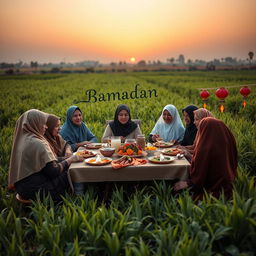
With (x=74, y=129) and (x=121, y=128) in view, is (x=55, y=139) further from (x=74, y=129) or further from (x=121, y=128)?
(x=121, y=128)

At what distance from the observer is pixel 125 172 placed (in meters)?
3.02

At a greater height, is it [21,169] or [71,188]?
[21,169]

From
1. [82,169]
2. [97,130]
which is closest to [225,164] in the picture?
[82,169]

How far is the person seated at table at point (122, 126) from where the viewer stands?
4.61 m

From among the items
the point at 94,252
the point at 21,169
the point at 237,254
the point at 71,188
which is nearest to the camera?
the point at 237,254

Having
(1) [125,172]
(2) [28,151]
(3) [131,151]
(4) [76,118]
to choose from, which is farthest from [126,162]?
(4) [76,118]

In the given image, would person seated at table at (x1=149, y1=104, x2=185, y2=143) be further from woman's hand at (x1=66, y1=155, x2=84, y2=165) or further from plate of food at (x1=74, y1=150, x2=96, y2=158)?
woman's hand at (x1=66, y1=155, x2=84, y2=165)

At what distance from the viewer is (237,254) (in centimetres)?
208

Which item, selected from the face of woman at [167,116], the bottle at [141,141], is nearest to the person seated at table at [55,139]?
the bottle at [141,141]

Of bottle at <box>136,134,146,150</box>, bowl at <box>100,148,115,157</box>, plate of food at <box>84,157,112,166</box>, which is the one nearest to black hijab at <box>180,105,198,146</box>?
bottle at <box>136,134,146,150</box>

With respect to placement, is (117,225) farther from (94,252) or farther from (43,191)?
(43,191)

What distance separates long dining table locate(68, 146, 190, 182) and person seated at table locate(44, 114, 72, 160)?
2.23 ft

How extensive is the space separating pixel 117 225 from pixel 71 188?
103 centimetres

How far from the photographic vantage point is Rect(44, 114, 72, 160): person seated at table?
12.2 feet
